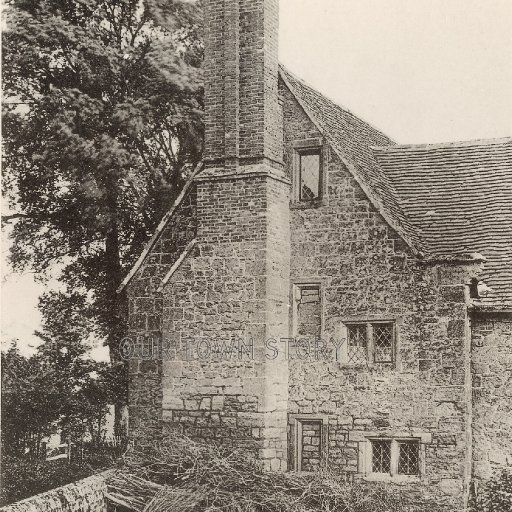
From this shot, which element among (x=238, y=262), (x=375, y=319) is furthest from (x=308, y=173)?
(x=375, y=319)

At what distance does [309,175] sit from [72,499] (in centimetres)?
792

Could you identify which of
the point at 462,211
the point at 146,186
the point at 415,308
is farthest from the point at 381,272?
the point at 146,186

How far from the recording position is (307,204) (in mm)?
17703

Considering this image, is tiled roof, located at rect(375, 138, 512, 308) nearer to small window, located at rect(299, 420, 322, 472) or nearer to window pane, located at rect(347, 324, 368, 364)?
window pane, located at rect(347, 324, 368, 364)

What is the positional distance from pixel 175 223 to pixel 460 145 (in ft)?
23.5

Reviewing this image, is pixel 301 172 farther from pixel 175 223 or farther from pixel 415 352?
pixel 415 352

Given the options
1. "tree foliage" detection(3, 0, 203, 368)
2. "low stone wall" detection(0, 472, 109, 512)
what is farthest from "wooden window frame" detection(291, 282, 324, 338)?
"tree foliage" detection(3, 0, 203, 368)

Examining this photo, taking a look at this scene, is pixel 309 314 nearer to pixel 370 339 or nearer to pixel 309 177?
pixel 370 339

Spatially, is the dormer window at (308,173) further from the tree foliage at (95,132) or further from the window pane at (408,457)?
the tree foliage at (95,132)

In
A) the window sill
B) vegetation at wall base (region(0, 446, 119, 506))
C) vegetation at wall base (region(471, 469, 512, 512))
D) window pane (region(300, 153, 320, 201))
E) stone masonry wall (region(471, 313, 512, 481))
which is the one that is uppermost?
window pane (region(300, 153, 320, 201))

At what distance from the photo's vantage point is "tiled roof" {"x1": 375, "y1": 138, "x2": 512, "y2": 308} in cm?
1722

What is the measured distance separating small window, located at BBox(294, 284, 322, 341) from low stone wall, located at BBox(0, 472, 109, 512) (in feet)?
15.7

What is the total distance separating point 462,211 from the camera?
18.3 metres

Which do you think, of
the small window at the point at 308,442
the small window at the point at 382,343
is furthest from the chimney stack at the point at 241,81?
the small window at the point at 308,442
